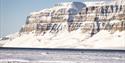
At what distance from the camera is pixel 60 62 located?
96625 millimetres

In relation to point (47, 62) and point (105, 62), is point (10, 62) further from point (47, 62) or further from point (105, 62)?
point (105, 62)

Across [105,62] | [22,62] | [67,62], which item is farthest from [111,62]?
[22,62]

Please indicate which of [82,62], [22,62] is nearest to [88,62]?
[82,62]

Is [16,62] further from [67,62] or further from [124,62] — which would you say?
[124,62]

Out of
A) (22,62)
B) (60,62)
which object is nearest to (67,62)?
(60,62)

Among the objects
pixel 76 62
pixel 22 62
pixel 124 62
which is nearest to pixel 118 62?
pixel 124 62

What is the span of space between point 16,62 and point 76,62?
9518 mm

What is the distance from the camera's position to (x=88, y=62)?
319 feet

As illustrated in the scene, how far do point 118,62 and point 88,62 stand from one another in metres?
5.15

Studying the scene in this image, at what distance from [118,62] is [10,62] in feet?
57.5

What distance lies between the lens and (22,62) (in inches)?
3831

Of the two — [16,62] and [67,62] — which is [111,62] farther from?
[16,62]

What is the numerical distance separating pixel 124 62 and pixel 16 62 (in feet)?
57.0

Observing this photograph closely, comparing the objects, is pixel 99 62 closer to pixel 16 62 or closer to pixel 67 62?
pixel 67 62
